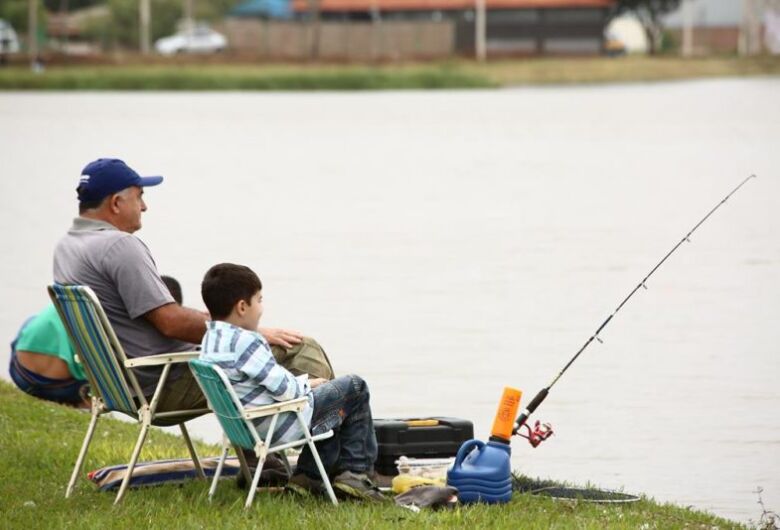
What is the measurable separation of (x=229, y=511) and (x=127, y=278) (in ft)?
3.02

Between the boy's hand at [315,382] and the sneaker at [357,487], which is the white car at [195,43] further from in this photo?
the sneaker at [357,487]

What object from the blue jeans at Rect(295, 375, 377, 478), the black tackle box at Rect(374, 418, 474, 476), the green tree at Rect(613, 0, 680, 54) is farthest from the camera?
the green tree at Rect(613, 0, 680, 54)

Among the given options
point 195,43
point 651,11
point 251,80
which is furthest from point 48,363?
point 651,11

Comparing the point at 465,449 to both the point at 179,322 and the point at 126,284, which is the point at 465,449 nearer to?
the point at 179,322

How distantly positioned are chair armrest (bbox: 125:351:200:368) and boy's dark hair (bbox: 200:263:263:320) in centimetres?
17

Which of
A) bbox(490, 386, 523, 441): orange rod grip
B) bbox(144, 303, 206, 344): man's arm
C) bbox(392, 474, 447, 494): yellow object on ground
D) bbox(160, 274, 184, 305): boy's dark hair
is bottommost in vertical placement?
bbox(392, 474, 447, 494): yellow object on ground

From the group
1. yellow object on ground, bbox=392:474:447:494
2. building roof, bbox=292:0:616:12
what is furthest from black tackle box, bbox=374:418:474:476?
building roof, bbox=292:0:616:12

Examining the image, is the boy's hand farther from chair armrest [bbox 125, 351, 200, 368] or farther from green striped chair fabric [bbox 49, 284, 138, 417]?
green striped chair fabric [bbox 49, 284, 138, 417]

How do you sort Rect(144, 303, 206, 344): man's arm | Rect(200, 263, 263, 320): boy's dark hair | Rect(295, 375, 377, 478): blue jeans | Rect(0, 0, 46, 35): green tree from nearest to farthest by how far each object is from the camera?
Rect(200, 263, 263, 320): boy's dark hair, Rect(295, 375, 377, 478): blue jeans, Rect(144, 303, 206, 344): man's arm, Rect(0, 0, 46, 35): green tree

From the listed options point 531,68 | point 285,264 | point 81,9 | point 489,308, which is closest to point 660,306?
point 489,308

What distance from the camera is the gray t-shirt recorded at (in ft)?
20.0

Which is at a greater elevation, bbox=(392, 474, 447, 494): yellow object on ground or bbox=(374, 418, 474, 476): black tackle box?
bbox=(374, 418, 474, 476): black tackle box

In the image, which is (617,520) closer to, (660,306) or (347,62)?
(660,306)

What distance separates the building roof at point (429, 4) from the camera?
8631 cm
